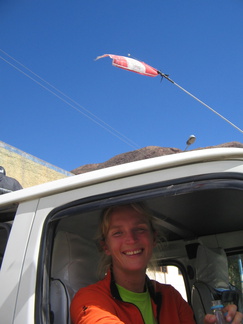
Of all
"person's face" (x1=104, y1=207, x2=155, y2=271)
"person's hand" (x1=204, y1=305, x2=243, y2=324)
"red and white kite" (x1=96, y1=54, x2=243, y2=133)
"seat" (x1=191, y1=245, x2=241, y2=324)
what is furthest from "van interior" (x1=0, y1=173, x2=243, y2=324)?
"red and white kite" (x1=96, y1=54, x2=243, y2=133)

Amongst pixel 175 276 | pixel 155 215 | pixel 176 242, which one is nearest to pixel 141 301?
pixel 155 215

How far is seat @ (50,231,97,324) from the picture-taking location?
5.33 feet

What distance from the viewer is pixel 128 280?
1820mm

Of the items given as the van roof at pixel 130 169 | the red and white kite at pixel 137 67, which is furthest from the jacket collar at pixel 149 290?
the red and white kite at pixel 137 67

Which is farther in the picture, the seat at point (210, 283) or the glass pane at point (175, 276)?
the glass pane at point (175, 276)

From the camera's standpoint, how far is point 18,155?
17.8 m

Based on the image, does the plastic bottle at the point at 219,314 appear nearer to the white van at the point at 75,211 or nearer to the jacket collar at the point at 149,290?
the jacket collar at the point at 149,290

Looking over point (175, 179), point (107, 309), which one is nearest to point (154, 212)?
point (107, 309)

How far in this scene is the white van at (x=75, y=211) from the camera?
133 cm

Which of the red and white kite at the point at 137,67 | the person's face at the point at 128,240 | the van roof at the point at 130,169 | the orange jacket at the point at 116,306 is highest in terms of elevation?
the red and white kite at the point at 137,67

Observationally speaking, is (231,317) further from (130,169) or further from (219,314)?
(130,169)

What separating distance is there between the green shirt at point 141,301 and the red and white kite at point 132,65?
14183 mm

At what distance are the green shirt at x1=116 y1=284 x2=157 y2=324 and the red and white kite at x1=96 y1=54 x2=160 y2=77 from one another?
1418cm

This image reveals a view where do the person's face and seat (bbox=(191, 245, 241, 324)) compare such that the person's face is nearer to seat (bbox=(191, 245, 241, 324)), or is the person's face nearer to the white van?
the white van
